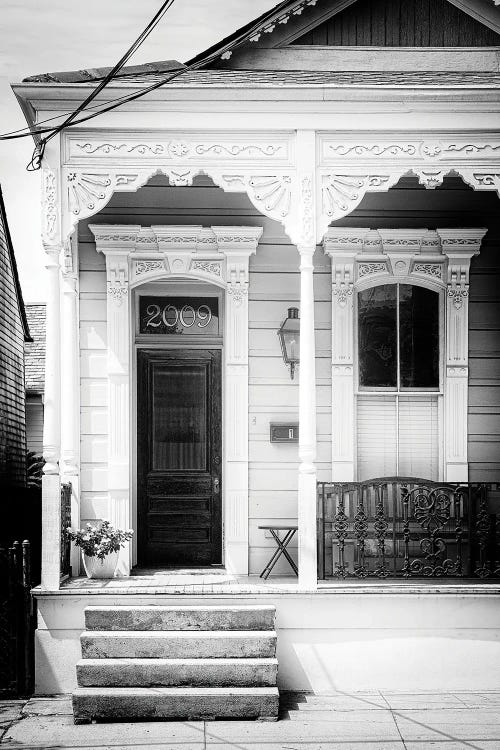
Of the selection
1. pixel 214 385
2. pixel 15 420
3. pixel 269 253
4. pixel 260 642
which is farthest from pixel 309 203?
pixel 15 420

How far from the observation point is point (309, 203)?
25.1ft

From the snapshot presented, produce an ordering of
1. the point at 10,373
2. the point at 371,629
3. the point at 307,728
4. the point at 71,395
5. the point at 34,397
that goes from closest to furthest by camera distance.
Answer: the point at 307,728
the point at 371,629
the point at 71,395
the point at 10,373
the point at 34,397

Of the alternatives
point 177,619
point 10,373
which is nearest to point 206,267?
point 177,619

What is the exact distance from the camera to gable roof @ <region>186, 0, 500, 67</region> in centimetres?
910

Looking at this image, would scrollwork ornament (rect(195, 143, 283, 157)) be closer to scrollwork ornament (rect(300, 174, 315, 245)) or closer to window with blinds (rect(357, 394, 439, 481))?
scrollwork ornament (rect(300, 174, 315, 245))

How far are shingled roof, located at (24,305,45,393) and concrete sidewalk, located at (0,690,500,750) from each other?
19.8m

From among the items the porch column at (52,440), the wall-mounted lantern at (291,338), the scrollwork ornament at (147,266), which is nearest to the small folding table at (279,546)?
the wall-mounted lantern at (291,338)

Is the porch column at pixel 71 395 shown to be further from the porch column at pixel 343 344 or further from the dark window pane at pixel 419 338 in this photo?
the dark window pane at pixel 419 338

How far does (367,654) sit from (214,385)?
3296mm

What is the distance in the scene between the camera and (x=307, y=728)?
257 inches

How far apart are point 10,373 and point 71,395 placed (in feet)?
20.3

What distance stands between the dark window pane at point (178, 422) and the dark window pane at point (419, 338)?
2.13 metres

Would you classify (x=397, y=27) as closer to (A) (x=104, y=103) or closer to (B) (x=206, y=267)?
(B) (x=206, y=267)

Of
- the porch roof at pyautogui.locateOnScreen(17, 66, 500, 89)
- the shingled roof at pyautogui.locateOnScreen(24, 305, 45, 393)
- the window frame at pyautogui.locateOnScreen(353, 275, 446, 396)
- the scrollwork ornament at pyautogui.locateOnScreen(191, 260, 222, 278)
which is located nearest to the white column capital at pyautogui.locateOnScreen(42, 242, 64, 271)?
the porch roof at pyautogui.locateOnScreen(17, 66, 500, 89)
